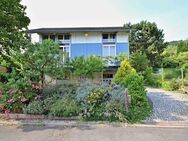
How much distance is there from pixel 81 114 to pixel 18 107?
2698 millimetres

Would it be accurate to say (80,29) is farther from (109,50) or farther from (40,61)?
(40,61)

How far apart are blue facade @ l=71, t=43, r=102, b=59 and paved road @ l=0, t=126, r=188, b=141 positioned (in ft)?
56.0

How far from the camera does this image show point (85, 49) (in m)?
24.6

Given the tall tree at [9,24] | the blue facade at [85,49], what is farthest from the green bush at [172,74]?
the tall tree at [9,24]

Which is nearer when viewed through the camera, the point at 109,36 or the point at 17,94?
the point at 17,94

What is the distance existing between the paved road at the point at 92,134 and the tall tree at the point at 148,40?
116 ft

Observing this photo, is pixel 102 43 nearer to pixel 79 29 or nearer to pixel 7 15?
pixel 79 29

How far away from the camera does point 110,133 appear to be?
283 inches

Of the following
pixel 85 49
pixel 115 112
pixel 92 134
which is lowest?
pixel 92 134

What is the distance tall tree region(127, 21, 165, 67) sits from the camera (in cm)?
4206

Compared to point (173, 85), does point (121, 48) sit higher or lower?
higher

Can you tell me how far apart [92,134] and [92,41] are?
18.4 metres

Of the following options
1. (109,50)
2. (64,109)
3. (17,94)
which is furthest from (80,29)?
(64,109)

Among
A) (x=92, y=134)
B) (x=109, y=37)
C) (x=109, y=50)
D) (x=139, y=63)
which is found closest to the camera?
(x=92, y=134)
